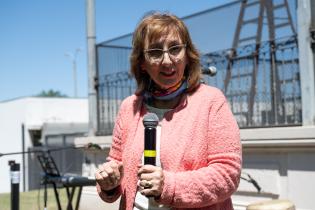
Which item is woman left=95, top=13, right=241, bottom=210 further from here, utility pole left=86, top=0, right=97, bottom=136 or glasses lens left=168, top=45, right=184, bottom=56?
utility pole left=86, top=0, right=97, bottom=136

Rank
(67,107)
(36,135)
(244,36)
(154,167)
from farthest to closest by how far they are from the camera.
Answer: (67,107), (36,135), (244,36), (154,167)

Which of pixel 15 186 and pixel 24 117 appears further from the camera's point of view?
pixel 24 117

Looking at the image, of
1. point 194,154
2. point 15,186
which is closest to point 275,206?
point 194,154

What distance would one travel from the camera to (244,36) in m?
6.51

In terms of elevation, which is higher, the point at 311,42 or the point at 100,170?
the point at 311,42

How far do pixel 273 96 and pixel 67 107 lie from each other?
22.3 metres

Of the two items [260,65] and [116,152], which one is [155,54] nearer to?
[116,152]

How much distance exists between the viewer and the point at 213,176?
1788mm

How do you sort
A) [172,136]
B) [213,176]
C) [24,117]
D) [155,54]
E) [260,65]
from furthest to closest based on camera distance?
[24,117] → [260,65] → [155,54] → [172,136] → [213,176]

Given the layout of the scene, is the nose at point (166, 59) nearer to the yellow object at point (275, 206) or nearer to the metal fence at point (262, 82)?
the yellow object at point (275, 206)

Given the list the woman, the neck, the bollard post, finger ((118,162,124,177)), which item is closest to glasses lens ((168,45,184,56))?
the woman

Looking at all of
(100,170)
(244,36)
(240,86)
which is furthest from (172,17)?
(244,36)

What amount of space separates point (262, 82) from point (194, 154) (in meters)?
4.09

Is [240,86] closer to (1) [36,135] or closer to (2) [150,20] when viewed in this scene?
(2) [150,20]
